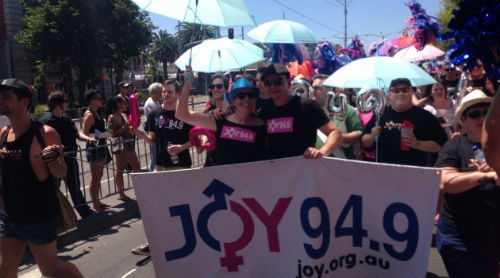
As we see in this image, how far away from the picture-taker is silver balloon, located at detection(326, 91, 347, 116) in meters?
5.33

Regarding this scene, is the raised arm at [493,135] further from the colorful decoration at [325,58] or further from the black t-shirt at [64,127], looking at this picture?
the colorful decoration at [325,58]

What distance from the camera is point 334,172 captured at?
3.13 meters

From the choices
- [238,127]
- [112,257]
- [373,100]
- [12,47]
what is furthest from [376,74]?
[12,47]

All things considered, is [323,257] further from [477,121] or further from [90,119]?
[90,119]

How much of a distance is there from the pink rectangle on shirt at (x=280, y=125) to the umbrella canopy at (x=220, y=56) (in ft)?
11.4

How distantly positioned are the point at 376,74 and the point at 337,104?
54cm

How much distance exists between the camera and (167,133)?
5527mm

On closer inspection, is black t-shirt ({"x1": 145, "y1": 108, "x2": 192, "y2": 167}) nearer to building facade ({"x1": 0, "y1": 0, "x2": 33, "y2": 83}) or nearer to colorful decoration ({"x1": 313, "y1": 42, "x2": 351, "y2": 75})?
colorful decoration ({"x1": 313, "y1": 42, "x2": 351, "y2": 75})

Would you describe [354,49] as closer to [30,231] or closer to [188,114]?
[188,114]

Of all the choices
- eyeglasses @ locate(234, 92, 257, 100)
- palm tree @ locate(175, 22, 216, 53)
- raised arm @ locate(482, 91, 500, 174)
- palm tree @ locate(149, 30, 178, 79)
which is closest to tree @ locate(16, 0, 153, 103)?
palm tree @ locate(175, 22, 216, 53)

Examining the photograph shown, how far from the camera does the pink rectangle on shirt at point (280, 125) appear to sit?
12.4 ft

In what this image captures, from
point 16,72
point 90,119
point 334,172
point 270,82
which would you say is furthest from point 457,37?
point 16,72

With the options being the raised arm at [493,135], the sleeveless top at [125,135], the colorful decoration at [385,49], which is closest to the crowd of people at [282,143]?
the raised arm at [493,135]

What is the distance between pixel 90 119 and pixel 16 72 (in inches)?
1322
